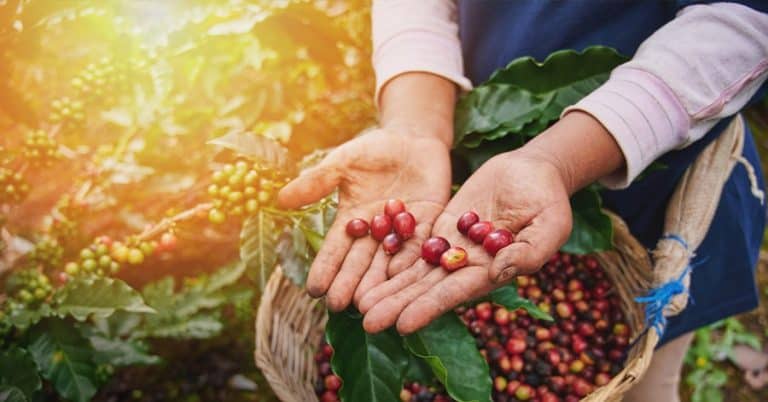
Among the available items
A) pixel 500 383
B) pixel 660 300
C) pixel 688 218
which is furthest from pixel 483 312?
pixel 688 218

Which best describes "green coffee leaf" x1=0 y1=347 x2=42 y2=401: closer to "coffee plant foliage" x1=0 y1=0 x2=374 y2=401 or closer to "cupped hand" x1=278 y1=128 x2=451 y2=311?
"coffee plant foliage" x1=0 y1=0 x2=374 y2=401

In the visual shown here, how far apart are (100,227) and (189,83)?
2.12 feet

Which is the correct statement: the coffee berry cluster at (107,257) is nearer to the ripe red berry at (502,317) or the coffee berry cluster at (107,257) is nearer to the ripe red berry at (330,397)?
the ripe red berry at (330,397)

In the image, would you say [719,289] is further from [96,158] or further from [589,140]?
[96,158]

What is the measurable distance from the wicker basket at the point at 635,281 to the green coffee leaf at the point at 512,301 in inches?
13.2

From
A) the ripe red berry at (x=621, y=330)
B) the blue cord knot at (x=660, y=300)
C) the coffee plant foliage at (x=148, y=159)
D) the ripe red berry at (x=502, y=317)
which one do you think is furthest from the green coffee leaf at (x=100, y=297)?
the ripe red berry at (x=621, y=330)

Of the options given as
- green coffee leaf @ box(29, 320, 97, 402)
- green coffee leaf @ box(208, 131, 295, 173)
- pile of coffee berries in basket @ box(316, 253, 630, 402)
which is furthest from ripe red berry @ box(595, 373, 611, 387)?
green coffee leaf @ box(29, 320, 97, 402)

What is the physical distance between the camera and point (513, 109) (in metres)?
1.67

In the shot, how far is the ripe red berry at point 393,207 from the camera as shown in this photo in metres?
1.52

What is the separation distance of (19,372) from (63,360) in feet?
0.36

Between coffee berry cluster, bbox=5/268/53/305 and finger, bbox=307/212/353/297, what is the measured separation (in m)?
0.77

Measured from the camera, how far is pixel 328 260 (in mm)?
1428

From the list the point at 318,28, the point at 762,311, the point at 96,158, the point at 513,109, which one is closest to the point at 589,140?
the point at 513,109

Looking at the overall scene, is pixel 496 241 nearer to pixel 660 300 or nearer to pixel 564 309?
pixel 660 300
